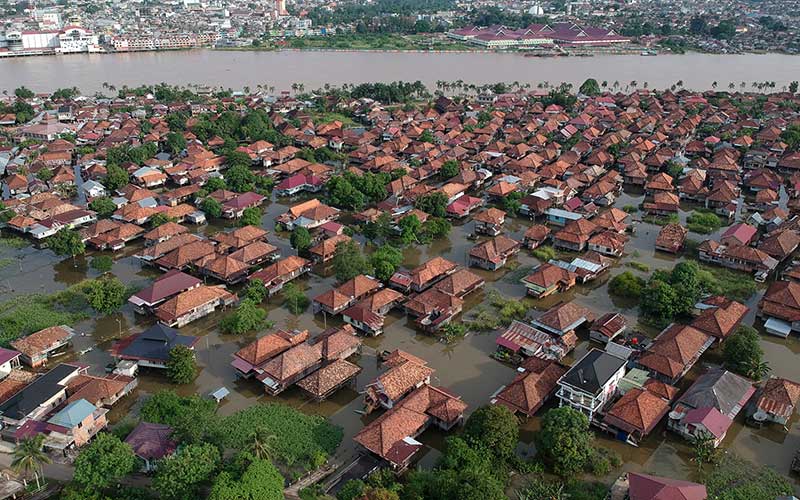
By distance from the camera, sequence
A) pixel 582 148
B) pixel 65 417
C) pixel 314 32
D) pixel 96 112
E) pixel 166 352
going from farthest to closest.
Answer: pixel 314 32, pixel 96 112, pixel 582 148, pixel 166 352, pixel 65 417

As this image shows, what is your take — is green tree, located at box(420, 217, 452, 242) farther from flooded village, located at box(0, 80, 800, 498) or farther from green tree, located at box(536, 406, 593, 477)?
green tree, located at box(536, 406, 593, 477)

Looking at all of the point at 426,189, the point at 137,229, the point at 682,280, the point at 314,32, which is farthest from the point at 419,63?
the point at 682,280

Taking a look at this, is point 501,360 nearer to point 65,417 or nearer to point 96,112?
point 65,417

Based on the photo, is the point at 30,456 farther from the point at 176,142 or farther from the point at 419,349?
the point at 176,142

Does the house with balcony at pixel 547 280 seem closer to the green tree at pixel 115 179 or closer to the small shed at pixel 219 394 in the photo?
the small shed at pixel 219 394

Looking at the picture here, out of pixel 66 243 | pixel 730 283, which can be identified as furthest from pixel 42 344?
pixel 730 283
